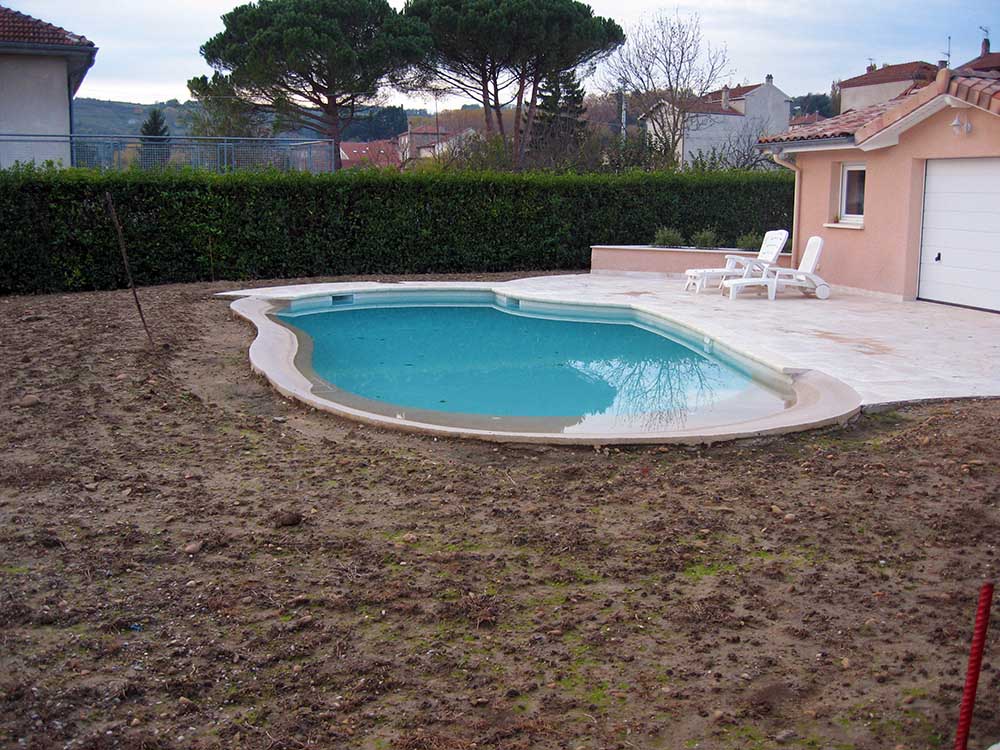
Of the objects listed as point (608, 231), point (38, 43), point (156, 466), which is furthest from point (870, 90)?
point (156, 466)

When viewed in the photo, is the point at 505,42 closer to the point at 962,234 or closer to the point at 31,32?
the point at 31,32

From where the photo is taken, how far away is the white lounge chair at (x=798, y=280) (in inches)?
615

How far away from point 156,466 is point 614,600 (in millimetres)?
3622

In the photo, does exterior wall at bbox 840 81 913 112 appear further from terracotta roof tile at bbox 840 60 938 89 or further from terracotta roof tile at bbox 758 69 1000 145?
terracotta roof tile at bbox 758 69 1000 145

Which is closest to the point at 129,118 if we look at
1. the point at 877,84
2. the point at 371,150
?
the point at 371,150

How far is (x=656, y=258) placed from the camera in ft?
67.7

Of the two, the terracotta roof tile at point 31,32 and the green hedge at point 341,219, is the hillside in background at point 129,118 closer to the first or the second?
the terracotta roof tile at point 31,32

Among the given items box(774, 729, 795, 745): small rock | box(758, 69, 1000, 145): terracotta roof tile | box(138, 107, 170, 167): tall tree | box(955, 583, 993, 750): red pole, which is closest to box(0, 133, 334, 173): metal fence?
box(138, 107, 170, 167): tall tree

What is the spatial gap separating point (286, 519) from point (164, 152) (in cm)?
1762

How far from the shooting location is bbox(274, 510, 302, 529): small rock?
5.59 meters

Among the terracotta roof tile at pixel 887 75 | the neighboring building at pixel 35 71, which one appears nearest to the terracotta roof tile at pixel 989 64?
the neighboring building at pixel 35 71

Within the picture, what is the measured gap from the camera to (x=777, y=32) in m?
23.0

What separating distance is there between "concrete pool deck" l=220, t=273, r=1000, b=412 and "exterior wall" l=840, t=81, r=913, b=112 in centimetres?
3533

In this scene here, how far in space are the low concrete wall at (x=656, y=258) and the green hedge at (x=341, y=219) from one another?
40.3 inches
